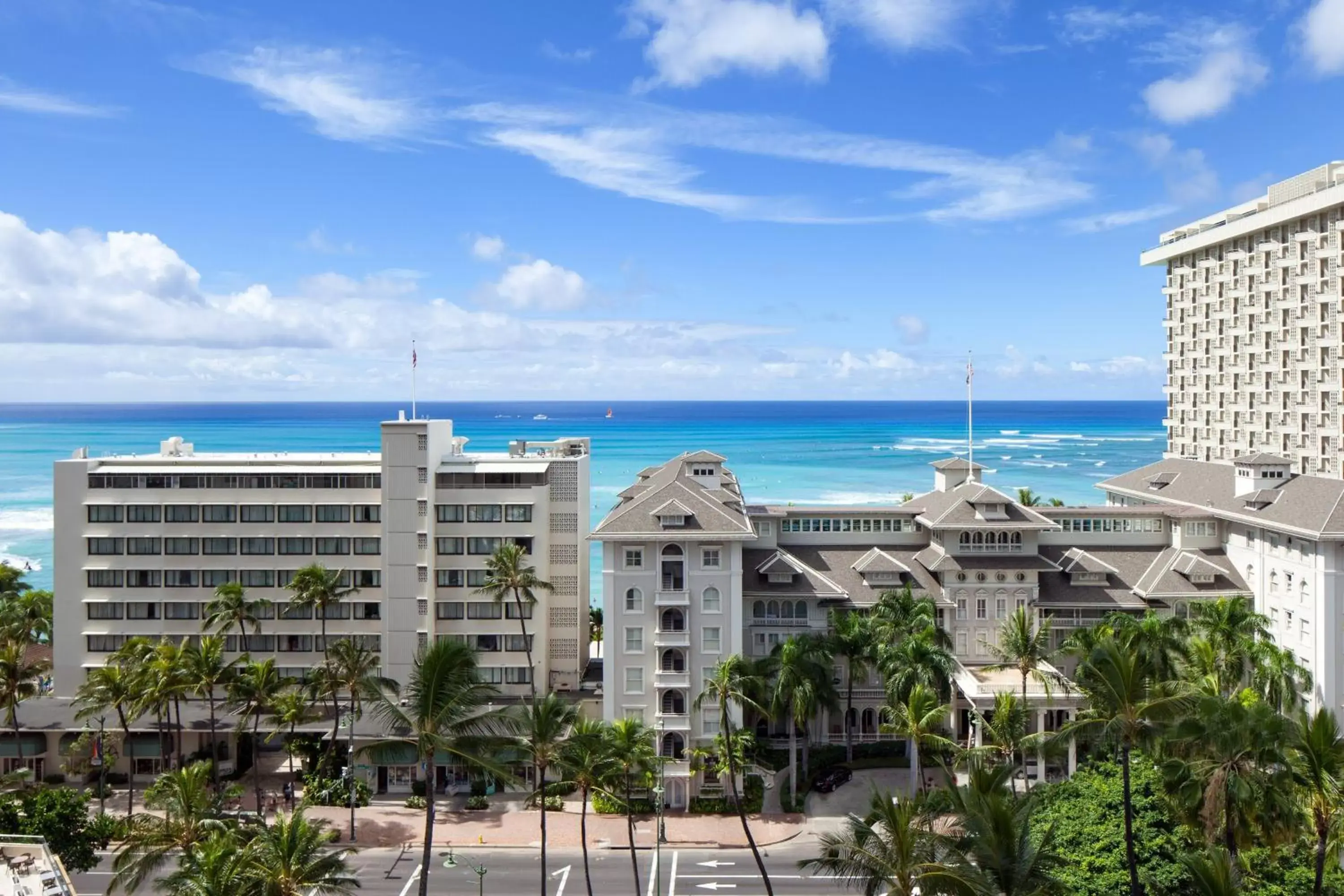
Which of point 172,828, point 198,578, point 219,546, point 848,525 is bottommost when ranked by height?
point 172,828

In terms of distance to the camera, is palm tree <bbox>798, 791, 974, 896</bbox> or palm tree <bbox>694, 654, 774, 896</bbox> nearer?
palm tree <bbox>798, 791, 974, 896</bbox>

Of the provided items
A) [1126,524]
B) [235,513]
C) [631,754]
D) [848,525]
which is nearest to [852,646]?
[848,525]

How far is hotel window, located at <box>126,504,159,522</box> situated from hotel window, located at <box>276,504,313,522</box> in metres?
7.80

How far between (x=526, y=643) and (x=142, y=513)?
2678cm

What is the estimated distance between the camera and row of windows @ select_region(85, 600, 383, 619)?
63.4m

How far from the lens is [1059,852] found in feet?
128

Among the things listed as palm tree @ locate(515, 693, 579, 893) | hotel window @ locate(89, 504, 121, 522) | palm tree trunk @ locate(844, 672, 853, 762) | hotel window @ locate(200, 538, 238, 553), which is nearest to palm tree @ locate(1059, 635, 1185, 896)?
palm tree @ locate(515, 693, 579, 893)

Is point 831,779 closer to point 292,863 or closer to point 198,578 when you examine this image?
point 292,863

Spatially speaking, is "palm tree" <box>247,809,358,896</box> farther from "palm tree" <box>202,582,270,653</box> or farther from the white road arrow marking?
"palm tree" <box>202,582,270,653</box>

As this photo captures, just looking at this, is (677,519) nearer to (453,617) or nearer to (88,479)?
(453,617)

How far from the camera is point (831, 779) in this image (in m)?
56.0

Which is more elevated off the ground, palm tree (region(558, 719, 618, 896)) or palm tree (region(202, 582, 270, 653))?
palm tree (region(202, 582, 270, 653))

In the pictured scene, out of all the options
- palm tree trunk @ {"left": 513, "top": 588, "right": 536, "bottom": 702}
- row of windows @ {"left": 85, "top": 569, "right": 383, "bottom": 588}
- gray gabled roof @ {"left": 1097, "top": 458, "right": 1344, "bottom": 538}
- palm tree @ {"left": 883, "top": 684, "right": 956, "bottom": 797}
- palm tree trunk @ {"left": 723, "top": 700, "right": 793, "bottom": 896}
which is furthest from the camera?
row of windows @ {"left": 85, "top": 569, "right": 383, "bottom": 588}

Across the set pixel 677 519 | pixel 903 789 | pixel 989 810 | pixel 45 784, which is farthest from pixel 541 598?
pixel 989 810
